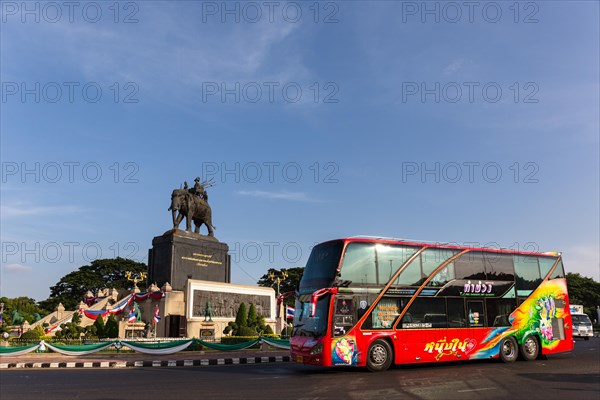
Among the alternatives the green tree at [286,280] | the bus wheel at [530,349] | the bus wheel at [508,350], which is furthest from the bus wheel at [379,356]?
the green tree at [286,280]

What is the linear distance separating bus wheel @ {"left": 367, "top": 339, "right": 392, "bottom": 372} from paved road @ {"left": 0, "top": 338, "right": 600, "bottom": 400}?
0.99ft

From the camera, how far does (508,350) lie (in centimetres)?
1939

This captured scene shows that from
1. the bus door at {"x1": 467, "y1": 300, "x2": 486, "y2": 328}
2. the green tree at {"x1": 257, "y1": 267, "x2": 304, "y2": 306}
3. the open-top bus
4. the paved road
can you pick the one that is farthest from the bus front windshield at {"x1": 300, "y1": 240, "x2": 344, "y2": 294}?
the green tree at {"x1": 257, "y1": 267, "x2": 304, "y2": 306}

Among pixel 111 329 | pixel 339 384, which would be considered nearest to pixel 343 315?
pixel 339 384

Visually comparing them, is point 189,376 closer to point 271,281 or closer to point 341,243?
point 341,243

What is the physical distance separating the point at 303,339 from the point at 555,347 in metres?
11.1

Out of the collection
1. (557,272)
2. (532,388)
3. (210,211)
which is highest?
(210,211)

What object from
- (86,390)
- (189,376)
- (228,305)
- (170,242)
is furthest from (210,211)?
(86,390)

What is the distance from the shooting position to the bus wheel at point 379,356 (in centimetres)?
1647

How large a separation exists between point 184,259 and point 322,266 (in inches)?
1156

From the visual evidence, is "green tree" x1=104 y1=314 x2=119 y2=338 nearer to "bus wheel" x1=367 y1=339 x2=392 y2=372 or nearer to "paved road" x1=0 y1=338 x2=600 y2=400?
"paved road" x1=0 y1=338 x2=600 y2=400

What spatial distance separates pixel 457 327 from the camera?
17969 millimetres

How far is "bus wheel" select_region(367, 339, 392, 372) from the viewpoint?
1647 cm

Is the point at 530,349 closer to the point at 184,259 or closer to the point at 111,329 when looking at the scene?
the point at 111,329
